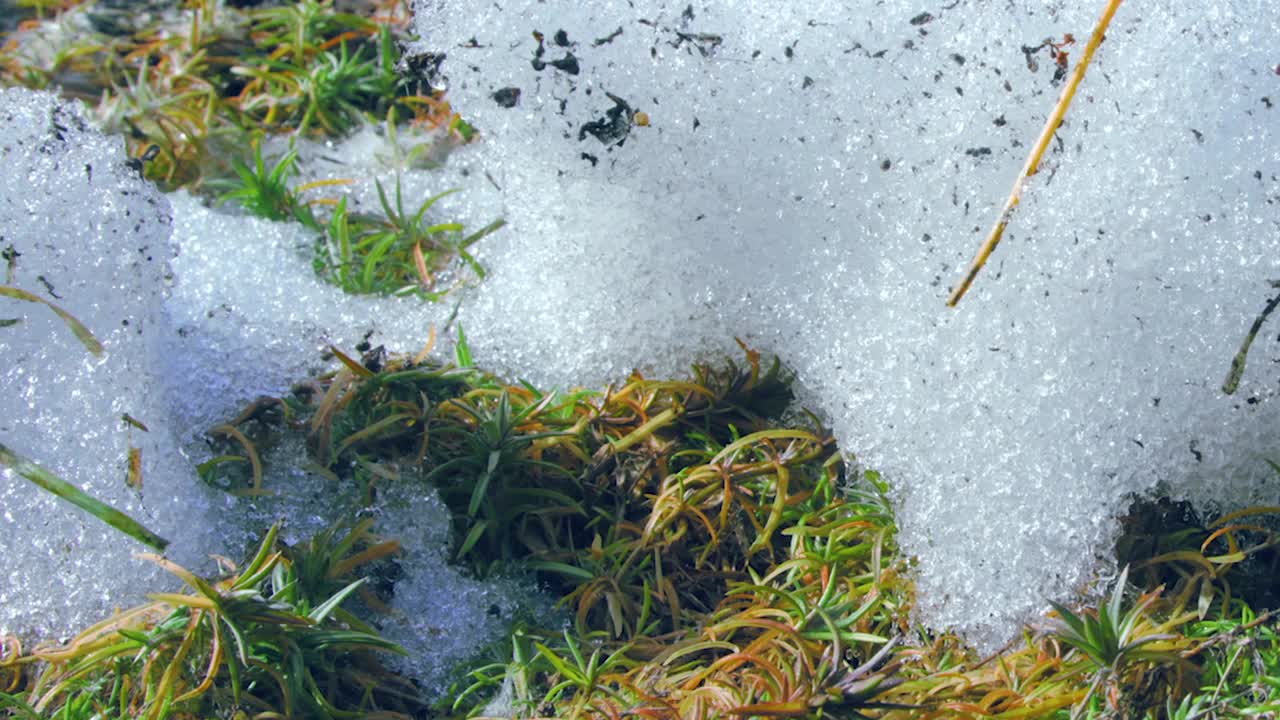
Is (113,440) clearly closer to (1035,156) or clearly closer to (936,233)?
(936,233)

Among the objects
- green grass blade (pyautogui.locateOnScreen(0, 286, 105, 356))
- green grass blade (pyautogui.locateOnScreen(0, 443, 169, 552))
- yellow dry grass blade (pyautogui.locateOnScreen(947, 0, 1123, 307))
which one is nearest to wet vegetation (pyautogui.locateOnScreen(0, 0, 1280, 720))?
green grass blade (pyautogui.locateOnScreen(0, 443, 169, 552))

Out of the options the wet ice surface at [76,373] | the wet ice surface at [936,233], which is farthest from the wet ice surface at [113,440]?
the wet ice surface at [936,233]

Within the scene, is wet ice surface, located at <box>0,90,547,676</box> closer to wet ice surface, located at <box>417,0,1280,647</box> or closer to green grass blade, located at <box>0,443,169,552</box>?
green grass blade, located at <box>0,443,169,552</box>

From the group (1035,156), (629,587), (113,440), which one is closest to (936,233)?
(1035,156)

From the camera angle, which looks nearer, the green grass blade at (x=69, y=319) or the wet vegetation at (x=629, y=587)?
the wet vegetation at (x=629, y=587)

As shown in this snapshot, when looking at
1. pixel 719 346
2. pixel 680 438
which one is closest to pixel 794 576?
pixel 680 438

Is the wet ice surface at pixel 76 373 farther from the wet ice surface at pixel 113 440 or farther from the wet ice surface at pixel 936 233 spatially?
the wet ice surface at pixel 936 233

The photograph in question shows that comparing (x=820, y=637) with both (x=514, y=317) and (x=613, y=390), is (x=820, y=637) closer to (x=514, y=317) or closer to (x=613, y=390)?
(x=613, y=390)
